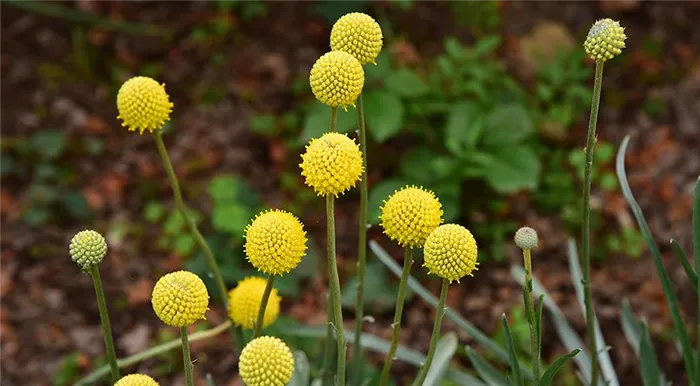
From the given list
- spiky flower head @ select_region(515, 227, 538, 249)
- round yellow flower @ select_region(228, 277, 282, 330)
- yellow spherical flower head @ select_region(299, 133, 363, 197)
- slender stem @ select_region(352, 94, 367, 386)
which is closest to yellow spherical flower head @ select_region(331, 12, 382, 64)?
slender stem @ select_region(352, 94, 367, 386)

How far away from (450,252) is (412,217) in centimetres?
13

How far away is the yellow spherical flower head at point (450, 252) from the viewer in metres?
1.60

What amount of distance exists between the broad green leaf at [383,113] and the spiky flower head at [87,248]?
5.95ft

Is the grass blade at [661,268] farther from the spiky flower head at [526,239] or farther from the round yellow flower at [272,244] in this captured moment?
the round yellow flower at [272,244]

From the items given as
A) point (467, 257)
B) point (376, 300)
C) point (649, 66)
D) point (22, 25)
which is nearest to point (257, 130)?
point (376, 300)

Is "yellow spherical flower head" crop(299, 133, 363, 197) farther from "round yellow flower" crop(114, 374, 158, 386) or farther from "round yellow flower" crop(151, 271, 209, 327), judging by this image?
"round yellow flower" crop(114, 374, 158, 386)

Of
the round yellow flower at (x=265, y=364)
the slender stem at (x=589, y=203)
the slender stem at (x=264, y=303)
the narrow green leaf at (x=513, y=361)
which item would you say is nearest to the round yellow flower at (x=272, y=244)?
the slender stem at (x=264, y=303)

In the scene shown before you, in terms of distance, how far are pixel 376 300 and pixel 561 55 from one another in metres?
1.64

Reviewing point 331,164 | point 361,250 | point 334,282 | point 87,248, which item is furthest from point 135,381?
point 361,250

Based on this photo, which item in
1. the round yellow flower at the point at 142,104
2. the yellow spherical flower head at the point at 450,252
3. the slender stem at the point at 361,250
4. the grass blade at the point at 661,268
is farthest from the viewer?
the grass blade at the point at 661,268

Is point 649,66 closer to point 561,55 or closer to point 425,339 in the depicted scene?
point 561,55

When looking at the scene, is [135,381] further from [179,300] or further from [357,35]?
[357,35]

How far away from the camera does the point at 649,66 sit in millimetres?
4227

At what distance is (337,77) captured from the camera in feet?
5.41
